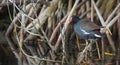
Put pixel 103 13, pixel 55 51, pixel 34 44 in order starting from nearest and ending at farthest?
1. pixel 55 51
2. pixel 103 13
3. pixel 34 44

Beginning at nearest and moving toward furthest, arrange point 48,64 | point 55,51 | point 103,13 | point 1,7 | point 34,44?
point 48,64 → point 55,51 → point 103,13 → point 34,44 → point 1,7

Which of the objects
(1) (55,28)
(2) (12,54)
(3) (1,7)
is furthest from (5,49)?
(3) (1,7)

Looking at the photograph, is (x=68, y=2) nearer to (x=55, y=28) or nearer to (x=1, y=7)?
(x=55, y=28)

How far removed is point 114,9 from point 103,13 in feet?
1.91

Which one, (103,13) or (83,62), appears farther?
(103,13)

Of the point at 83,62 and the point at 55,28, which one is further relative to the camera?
the point at 55,28

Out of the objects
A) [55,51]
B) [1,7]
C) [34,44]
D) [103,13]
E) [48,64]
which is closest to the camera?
[48,64]

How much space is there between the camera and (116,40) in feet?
31.7

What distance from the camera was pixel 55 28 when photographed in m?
9.48

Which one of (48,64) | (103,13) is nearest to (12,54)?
(48,64)

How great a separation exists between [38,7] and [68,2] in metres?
0.71

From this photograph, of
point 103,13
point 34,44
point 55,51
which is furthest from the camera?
point 34,44

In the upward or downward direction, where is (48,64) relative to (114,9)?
downward

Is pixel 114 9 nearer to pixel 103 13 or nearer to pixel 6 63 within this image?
pixel 103 13
